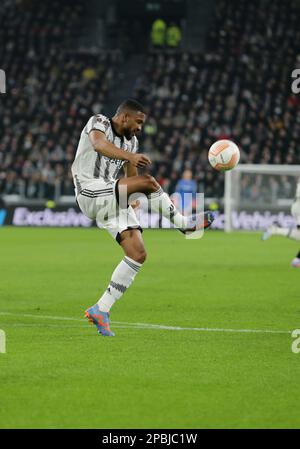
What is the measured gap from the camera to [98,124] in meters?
8.84

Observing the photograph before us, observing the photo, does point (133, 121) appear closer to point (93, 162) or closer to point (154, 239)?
point (93, 162)

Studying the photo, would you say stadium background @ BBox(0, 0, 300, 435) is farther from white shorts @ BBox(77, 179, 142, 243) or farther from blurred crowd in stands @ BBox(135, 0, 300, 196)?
white shorts @ BBox(77, 179, 142, 243)

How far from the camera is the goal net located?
27.3 meters

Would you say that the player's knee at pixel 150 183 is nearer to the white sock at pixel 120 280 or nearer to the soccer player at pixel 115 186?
the soccer player at pixel 115 186

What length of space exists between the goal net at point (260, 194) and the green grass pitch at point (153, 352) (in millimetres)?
10858

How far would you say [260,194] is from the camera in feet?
89.9

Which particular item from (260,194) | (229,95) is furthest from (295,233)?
(229,95)

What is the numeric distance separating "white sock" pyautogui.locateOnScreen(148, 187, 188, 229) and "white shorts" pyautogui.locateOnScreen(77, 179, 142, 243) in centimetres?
37

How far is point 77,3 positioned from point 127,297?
95.5 feet

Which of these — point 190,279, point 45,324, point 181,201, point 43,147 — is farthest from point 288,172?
point 45,324

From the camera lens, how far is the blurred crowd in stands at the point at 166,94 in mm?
31016

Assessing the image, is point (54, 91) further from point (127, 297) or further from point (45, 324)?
point (45, 324)

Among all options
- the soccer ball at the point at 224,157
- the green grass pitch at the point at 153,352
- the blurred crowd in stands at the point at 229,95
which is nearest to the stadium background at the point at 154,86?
the blurred crowd in stands at the point at 229,95

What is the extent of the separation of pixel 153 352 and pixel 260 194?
19878mm
